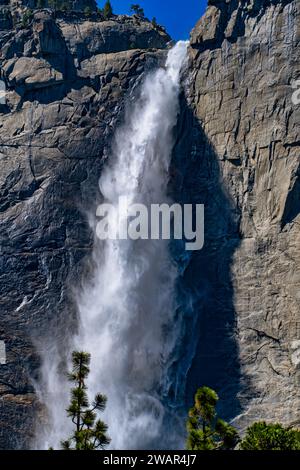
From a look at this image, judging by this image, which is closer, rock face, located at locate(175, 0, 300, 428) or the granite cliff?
rock face, located at locate(175, 0, 300, 428)

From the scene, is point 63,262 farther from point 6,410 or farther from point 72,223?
point 6,410

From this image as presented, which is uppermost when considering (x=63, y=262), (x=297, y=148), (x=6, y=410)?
(x=297, y=148)

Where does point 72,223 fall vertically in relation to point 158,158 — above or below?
below

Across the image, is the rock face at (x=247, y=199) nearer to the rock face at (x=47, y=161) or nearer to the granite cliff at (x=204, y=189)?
the granite cliff at (x=204, y=189)

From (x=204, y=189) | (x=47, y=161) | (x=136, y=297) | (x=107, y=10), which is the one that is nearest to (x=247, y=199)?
(x=204, y=189)

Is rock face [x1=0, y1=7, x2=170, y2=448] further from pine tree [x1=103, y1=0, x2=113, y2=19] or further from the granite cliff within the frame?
pine tree [x1=103, y1=0, x2=113, y2=19]

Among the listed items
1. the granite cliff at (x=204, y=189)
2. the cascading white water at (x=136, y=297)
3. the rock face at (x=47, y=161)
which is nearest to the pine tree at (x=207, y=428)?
the cascading white water at (x=136, y=297)

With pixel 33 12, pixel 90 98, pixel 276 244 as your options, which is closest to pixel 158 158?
pixel 90 98

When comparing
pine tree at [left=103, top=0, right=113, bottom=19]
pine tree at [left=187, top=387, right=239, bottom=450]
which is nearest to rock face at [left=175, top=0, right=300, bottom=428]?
pine tree at [left=103, top=0, right=113, bottom=19]
